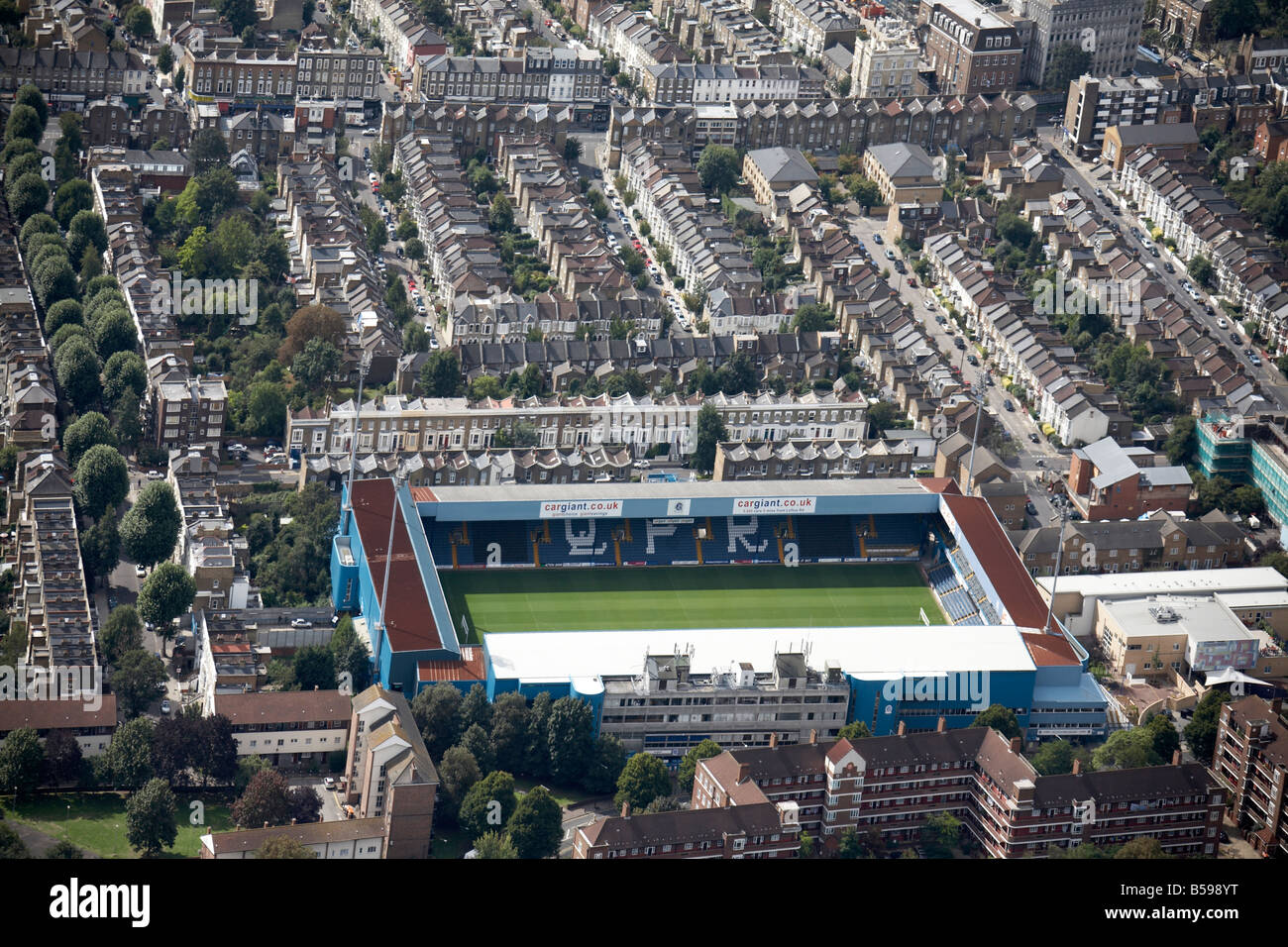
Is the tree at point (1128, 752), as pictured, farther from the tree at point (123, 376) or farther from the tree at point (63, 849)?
the tree at point (123, 376)

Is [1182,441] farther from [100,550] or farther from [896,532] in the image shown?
[100,550]

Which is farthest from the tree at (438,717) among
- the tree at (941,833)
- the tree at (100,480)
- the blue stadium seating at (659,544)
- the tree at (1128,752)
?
the tree at (1128,752)

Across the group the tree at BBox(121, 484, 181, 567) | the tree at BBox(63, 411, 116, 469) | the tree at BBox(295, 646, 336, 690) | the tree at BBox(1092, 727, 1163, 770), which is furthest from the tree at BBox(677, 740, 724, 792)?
the tree at BBox(63, 411, 116, 469)

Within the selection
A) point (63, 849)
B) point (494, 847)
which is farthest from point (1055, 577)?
point (63, 849)

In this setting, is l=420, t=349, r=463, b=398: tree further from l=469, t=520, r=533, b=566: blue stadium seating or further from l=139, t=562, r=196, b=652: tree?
l=139, t=562, r=196, b=652: tree

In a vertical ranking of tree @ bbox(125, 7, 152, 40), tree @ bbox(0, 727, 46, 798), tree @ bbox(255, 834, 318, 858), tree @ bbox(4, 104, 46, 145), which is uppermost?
tree @ bbox(125, 7, 152, 40)
